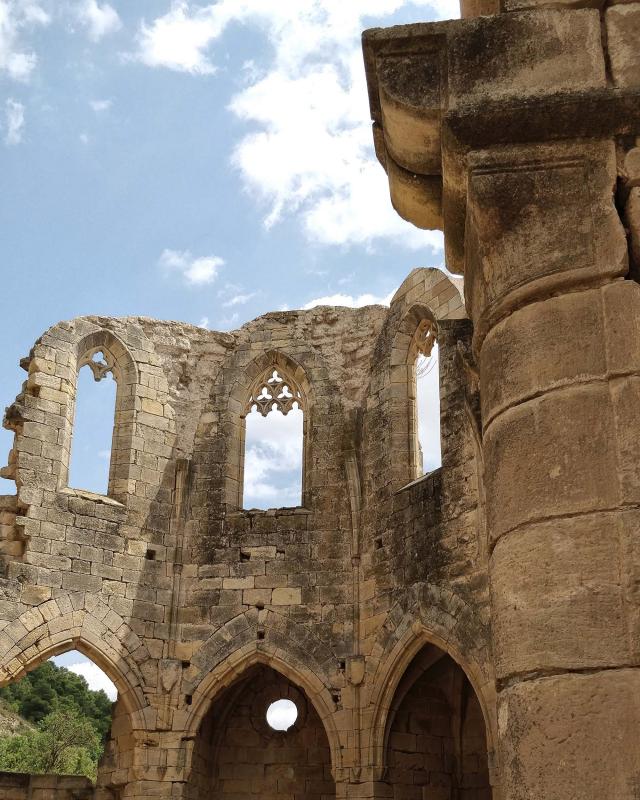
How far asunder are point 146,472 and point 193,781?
3651 millimetres

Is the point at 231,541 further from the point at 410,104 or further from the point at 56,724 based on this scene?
the point at 56,724

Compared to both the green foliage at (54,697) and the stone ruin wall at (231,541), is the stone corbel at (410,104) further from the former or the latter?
the green foliage at (54,697)

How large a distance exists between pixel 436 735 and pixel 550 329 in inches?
408

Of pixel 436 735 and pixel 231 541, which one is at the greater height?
pixel 231 541

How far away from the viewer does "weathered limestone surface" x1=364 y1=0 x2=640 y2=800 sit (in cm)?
260

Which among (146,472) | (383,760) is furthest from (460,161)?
(146,472)

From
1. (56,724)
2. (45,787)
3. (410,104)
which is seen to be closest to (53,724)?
(56,724)

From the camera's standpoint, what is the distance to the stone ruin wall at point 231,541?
38.8ft

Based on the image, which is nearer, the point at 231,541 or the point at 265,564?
the point at 265,564

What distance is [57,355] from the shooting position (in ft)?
43.9

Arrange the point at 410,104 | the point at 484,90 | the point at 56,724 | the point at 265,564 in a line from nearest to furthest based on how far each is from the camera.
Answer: the point at 484,90, the point at 410,104, the point at 265,564, the point at 56,724

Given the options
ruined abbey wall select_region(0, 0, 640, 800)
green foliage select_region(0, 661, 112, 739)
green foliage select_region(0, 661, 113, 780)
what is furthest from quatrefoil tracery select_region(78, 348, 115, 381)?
green foliage select_region(0, 661, 112, 739)

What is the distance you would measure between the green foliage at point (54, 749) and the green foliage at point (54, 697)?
3.70 metres

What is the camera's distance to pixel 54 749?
24266mm
